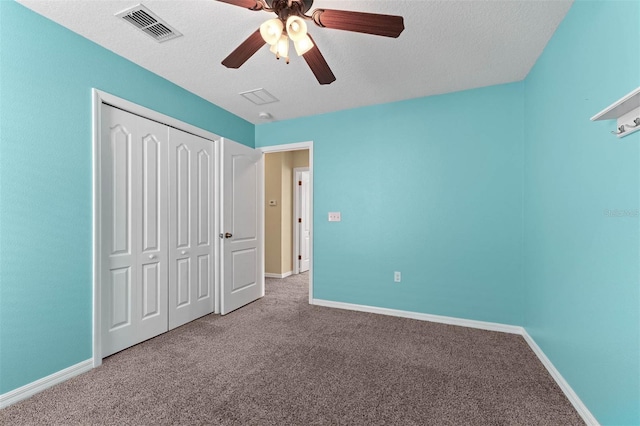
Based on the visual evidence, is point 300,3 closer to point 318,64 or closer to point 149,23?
point 318,64

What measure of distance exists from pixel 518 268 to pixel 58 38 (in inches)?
174

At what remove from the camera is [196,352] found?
241 centimetres

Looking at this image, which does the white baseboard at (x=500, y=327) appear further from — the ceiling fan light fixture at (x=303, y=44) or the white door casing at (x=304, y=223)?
the ceiling fan light fixture at (x=303, y=44)

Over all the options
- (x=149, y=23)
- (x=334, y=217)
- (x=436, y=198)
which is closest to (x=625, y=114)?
(x=436, y=198)

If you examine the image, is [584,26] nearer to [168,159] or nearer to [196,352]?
[168,159]

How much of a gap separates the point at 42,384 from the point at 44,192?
1.32 metres

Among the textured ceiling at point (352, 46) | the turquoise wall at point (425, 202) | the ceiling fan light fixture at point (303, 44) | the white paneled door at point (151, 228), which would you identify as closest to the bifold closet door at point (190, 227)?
the white paneled door at point (151, 228)

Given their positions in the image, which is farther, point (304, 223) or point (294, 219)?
point (304, 223)

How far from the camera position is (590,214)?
159 centimetres

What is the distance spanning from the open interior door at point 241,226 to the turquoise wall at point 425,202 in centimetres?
75

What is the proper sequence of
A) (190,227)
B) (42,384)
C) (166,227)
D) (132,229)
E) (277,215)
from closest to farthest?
(42,384) < (132,229) < (166,227) < (190,227) < (277,215)

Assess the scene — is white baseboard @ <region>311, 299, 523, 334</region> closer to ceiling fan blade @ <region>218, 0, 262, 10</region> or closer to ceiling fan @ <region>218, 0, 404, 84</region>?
ceiling fan @ <region>218, 0, 404, 84</region>

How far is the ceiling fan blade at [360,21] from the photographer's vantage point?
1400 millimetres

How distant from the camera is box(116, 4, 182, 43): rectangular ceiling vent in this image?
1.86 metres
